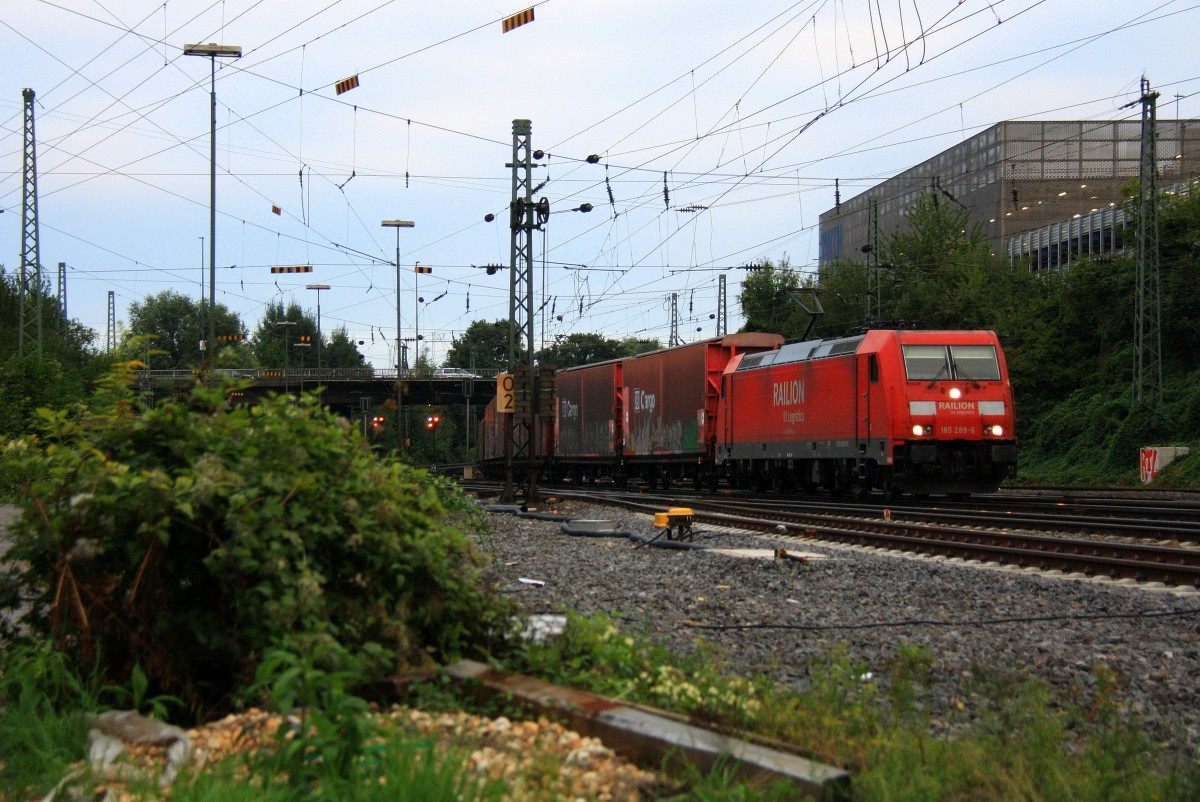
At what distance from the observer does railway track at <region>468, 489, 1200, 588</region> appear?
11.4 m

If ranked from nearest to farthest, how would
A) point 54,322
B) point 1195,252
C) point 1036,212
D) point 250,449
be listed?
point 250,449 → point 1195,252 → point 54,322 → point 1036,212

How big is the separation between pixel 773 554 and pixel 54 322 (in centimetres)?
5354

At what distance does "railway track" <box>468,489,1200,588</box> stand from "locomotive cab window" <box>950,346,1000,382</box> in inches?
99.6

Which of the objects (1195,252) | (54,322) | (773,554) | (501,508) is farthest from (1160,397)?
(54,322)

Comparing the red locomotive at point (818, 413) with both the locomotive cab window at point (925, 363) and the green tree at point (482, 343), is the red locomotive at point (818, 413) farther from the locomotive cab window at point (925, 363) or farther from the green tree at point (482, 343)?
the green tree at point (482, 343)

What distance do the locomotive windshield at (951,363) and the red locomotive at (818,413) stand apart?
25 mm

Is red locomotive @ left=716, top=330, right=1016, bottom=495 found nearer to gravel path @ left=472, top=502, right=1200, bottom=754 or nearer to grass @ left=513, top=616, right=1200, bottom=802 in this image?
gravel path @ left=472, top=502, right=1200, bottom=754

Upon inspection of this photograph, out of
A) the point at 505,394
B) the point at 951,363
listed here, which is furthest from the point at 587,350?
the point at 951,363

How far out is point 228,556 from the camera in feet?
16.7

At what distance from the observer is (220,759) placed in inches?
170

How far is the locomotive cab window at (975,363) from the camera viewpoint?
2039 centimetres

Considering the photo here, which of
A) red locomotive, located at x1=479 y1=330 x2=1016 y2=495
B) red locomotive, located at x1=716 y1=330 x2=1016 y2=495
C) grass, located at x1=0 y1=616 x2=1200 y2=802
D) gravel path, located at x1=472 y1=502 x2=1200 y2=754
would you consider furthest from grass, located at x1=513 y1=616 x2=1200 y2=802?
red locomotive, located at x1=479 y1=330 x2=1016 y2=495

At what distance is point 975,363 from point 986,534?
7.13 meters

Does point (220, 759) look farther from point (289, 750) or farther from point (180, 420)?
point (180, 420)
